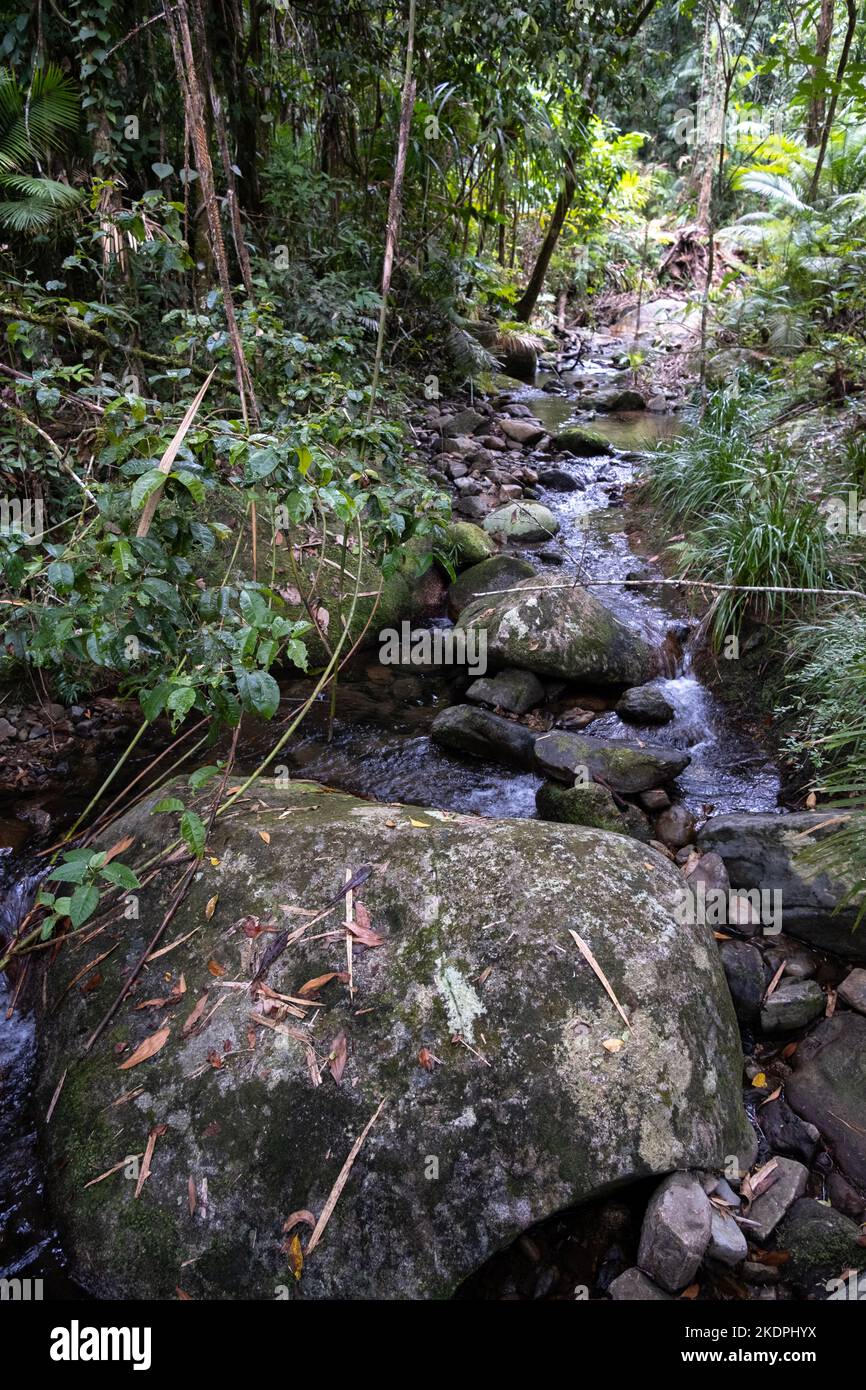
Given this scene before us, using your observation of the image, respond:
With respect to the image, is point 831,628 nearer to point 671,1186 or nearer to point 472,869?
point 472,869

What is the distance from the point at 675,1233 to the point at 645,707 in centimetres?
278

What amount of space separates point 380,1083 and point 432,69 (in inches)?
280

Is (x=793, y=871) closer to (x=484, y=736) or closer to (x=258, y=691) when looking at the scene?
(x=484, y=736)

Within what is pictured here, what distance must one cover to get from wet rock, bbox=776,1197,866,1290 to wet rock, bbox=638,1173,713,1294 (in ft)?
0.78

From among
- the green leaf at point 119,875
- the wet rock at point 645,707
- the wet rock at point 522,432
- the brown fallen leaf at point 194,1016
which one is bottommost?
the brown fallen leaf at point 194,1016

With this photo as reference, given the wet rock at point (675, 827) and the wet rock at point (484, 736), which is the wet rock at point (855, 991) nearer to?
the wet rock at point (675, 827)

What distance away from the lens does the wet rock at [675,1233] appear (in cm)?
185

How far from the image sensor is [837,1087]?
7.68 ft

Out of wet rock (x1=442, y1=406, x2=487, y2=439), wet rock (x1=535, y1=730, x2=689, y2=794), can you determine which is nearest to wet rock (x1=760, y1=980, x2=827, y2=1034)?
wet rock (x1=535, y1=730, x2=689, y2=794)

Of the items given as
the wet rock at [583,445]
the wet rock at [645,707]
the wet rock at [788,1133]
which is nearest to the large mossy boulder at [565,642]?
the wet rock at [645,707]

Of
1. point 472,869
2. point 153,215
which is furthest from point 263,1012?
point 153,215

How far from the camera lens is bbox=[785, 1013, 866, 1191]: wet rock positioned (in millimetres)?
2210

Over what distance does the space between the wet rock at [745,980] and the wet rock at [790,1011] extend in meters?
0.04

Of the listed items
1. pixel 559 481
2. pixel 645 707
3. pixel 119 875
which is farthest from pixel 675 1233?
pixel 559 481
